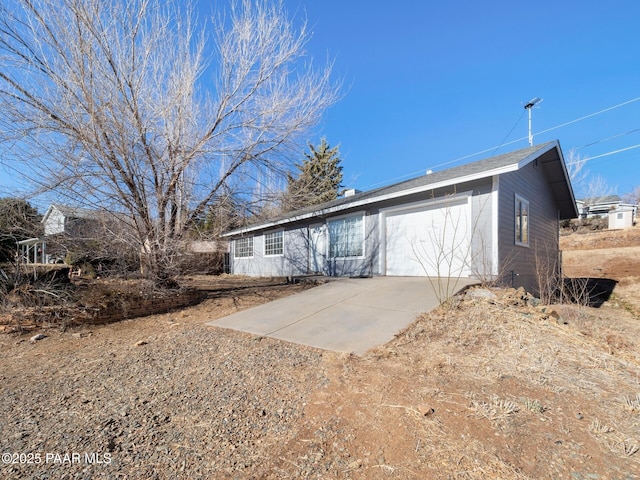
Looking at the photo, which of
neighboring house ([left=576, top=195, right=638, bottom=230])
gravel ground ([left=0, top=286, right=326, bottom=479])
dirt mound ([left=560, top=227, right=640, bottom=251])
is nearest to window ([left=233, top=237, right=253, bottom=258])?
gravel ground ([left=0, top=286, right=326, bottom=479])

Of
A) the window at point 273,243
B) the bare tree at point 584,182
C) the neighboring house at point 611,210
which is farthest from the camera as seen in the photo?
the bare tree at point 584,182

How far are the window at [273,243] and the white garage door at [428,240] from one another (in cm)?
627

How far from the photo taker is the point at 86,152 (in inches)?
232

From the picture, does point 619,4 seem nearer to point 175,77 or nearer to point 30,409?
point 175,77

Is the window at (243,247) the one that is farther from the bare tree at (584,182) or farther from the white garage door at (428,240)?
the bare tree at (584,182)

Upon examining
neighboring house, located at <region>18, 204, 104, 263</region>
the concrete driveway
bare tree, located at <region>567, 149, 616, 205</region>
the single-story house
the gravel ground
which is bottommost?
the gravel ground

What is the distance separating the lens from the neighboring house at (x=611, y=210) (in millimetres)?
23844

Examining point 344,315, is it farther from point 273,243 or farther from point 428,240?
point 273,243

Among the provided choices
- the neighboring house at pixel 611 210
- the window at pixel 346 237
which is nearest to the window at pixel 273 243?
the window at pixel 346 237

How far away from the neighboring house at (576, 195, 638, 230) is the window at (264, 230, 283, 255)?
25.1m

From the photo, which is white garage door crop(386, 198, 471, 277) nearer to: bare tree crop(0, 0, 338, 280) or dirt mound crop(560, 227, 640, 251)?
bare tree crop(0, 0, 338, 280)

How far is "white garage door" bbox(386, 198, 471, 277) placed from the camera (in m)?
7.59

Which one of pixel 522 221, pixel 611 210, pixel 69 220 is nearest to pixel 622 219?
pixel 611 210

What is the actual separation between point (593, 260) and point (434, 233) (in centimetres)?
1426
